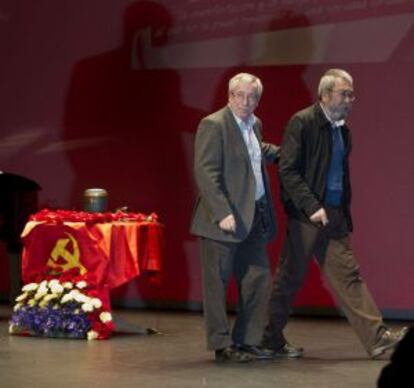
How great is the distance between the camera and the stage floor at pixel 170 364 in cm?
488

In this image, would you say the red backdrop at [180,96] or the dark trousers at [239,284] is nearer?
the dark trousers at [239,284]

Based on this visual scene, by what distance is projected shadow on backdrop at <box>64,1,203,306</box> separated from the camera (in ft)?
25.7

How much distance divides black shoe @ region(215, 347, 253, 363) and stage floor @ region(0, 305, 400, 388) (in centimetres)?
5

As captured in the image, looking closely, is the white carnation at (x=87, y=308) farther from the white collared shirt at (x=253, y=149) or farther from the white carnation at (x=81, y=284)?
the white collared shirt at (x=253, y=149)

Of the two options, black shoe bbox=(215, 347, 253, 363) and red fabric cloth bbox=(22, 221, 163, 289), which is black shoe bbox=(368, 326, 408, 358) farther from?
red fabric cloth bbox=(22, 221, 163, 289)

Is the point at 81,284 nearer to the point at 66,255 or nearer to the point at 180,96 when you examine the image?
the point at 66,255

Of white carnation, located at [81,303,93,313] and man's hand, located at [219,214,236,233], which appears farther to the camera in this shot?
white carnation, located at [81,303,93,313]

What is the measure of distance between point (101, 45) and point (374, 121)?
6.49ft

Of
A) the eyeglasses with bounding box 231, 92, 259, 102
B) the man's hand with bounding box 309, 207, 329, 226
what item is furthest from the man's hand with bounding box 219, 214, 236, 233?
the eyeglasses with bounding box 231, 92, 259, 102

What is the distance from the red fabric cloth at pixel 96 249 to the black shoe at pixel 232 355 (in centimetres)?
119

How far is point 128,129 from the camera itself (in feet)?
26.1

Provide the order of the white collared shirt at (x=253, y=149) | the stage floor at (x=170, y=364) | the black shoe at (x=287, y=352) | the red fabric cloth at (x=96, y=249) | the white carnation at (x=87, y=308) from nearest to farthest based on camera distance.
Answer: the stage floor at (x=170, y=364) → the white collared shirt at (x=253, y=149) → the black shoe at (x=287, y=352) → the white carnation at (x=87, y=308) → the red fabric cloth at (x=96, y=249)

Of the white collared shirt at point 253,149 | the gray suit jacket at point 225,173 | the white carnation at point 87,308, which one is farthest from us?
the white carnation at point 87,308

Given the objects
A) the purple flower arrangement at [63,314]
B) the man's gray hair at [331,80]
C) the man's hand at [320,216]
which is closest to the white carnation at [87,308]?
the purple flower arrangement at [63,314]
